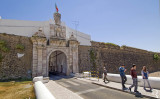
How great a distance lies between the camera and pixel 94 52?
17.3 meters

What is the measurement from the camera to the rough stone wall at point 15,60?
992cm

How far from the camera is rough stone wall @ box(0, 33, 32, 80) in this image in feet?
32.6

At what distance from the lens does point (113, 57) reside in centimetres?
2028

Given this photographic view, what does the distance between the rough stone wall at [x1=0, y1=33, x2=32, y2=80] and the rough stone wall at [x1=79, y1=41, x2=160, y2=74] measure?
7474 mm

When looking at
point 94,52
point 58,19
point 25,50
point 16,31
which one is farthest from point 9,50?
point 94,52

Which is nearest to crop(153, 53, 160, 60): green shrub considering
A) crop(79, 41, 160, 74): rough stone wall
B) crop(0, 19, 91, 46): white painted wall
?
crop(79, 41, 160, 74): rough stone wall

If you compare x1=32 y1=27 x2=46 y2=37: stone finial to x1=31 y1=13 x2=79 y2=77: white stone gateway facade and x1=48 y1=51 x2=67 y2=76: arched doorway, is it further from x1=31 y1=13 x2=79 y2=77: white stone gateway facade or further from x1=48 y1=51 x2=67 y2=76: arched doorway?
x1=48 y1=51 x2=67 y2=76: arched doorway

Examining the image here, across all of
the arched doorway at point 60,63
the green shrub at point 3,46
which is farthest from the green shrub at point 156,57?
the green shrub at point 3,46

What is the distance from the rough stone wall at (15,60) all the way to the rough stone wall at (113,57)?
24.5 feet

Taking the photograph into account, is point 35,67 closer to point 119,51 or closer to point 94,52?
point 94,52

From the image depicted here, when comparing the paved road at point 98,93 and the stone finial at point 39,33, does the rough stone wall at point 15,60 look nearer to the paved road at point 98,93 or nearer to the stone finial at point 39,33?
the stone finial at point 39,33

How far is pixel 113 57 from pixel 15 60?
1746 centimetres

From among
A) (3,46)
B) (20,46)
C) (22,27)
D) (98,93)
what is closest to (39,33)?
(22,27)

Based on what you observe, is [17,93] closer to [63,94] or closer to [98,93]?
[63,94]
